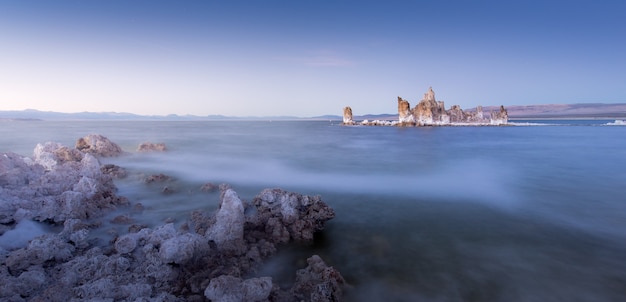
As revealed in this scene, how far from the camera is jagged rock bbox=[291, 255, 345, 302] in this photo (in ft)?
13.0

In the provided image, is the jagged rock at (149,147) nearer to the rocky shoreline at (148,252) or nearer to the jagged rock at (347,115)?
the rocky shoreline at (148,252)

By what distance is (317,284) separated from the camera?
4.18 metres

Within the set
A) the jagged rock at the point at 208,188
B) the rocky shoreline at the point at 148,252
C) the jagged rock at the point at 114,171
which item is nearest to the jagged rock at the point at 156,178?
the jagged rock at the point at 114,171

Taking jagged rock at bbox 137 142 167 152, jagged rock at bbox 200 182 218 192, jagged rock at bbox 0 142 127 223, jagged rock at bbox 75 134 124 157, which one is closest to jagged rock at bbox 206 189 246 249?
jagged rock at bbox 0 142 127 223

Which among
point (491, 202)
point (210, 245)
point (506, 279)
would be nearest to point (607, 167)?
point (491, 202)

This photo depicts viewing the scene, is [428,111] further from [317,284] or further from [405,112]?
[317,284]

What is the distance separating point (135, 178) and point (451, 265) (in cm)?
1059

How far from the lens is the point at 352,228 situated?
6.68 m

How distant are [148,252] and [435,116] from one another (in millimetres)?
78798

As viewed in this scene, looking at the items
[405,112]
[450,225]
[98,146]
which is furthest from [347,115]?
[450,225]

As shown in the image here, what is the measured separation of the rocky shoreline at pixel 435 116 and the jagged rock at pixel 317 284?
2841 inches

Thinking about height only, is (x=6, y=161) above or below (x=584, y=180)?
above

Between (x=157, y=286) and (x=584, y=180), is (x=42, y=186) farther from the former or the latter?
(x=584, y=180)

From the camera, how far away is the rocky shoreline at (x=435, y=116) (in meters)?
74.2
